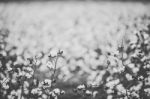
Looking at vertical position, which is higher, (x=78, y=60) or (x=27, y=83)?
(x=78, y=60)

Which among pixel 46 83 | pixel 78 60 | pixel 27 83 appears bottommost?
pixel 46 83

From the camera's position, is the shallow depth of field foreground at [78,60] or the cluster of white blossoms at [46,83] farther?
the shallow depth of field foreground at [78,60]

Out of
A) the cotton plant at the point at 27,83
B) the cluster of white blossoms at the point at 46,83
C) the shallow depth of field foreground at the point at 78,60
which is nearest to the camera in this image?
the cluster of white blossoms at the point at 46,83

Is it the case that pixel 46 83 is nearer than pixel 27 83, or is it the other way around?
pixel 46 83

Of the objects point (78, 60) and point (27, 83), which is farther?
point (78, 60)

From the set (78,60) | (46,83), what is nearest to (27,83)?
(46,83)

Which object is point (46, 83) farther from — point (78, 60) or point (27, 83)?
point (78, 60)

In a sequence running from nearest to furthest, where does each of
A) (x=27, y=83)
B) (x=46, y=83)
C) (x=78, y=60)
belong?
(x=46, y=83), (x=27, y=83), (x=78, y=60)

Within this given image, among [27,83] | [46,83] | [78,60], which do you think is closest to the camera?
[46,83]
